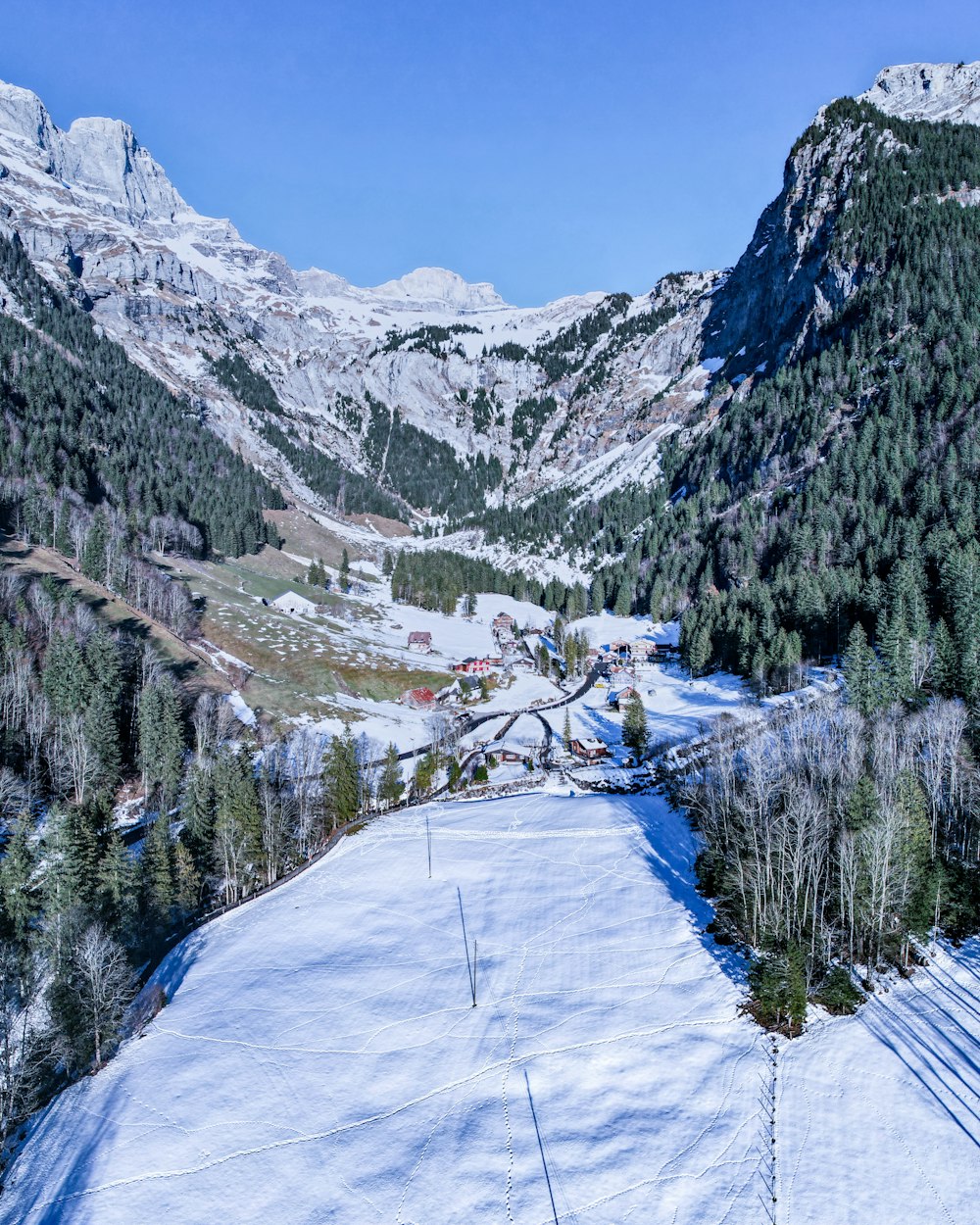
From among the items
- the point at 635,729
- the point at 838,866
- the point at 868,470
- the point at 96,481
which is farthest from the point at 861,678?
the point at 96,481

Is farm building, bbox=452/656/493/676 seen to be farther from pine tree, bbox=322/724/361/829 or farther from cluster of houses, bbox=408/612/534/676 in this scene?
pine tree, bbox=322/724/361/829

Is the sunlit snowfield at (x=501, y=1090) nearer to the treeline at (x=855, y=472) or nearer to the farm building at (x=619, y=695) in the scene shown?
the treeline at (x=855, y=472)

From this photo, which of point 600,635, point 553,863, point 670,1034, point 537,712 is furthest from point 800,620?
point 670,1034

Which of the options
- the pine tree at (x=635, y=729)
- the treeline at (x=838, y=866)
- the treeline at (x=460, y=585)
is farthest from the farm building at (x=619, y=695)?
the treeline at (x=460, y=585)

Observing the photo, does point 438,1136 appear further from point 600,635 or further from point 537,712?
point 600,635

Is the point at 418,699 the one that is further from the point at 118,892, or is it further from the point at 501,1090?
the point at 501,1090
